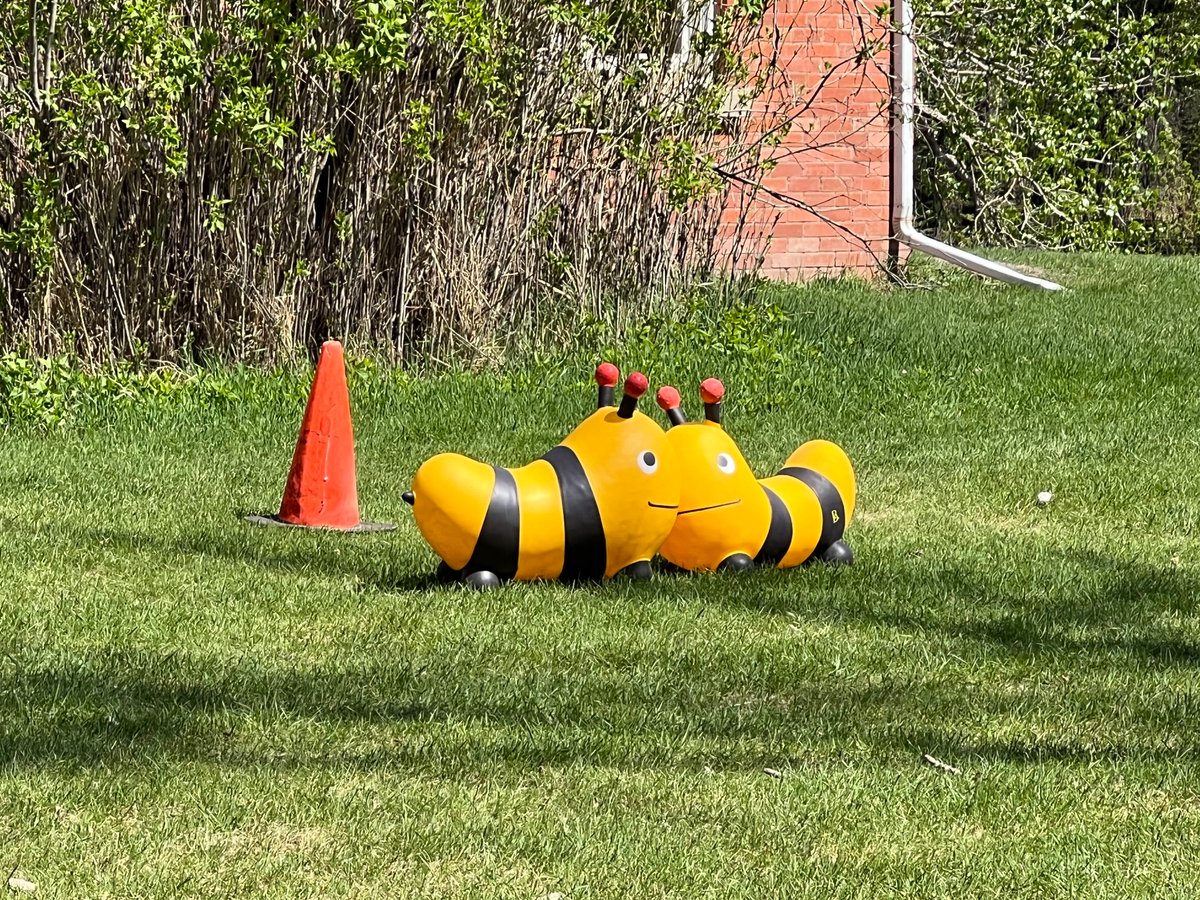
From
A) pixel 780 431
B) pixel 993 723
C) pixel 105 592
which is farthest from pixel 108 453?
pixel 993 723

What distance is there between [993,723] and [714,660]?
2.87ft

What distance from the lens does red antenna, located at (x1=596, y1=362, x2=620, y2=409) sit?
251 inches

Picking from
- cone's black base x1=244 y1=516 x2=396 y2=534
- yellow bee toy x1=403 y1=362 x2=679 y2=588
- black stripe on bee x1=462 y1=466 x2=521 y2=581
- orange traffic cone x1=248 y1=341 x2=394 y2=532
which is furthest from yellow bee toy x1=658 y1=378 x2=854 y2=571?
orange traffic cone x1=248 y1=341 x2=394 y2=532

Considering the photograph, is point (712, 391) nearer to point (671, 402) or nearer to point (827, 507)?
point (671, 402)

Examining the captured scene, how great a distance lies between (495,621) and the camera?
5.73 meters

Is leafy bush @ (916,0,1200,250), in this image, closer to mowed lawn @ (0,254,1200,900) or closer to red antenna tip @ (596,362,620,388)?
mowed lawn @ (0,254,1200,900)

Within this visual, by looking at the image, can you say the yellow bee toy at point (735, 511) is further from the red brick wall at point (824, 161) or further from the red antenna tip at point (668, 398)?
the red brick wall at point (824, 161)

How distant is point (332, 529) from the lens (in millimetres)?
7141

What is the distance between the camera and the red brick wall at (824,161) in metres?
14.7

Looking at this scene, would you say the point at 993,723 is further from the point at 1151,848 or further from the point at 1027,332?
the point at 1027,332

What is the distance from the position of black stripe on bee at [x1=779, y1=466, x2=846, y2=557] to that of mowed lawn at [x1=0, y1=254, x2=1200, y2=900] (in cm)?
15

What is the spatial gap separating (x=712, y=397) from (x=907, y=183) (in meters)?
9.29

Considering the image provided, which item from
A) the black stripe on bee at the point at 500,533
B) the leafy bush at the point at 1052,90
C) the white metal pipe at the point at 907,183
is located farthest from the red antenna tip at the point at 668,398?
the white metal pipe at the point at 907,183

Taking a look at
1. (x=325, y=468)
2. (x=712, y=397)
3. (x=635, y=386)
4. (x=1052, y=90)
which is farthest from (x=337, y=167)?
(x=1052, y=90)
